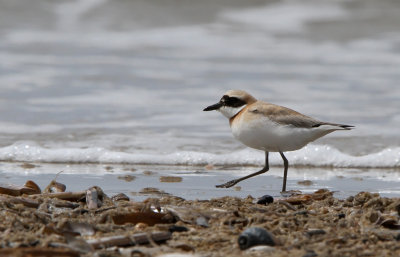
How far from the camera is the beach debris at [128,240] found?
3.85 metres

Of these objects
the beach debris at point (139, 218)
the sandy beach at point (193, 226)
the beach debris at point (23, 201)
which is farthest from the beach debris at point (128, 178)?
the beach debris at point (139, 218)

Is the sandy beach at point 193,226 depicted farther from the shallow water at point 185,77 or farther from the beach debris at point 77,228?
the shallow water at point 185,77

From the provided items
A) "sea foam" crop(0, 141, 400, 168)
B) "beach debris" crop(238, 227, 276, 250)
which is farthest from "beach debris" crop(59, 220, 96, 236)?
"sea foam" crop(0, 141, 400, 168)

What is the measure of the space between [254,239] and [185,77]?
8.84 meters

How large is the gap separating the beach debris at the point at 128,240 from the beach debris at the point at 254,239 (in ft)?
1.37

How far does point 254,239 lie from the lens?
3857 mm

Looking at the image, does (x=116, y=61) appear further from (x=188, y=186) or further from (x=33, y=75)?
(x=188, y=186)

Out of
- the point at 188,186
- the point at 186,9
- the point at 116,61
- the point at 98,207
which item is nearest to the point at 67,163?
the point at 188,186

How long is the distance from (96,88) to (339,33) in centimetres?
546

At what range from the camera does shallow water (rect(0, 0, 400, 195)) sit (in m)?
8.65

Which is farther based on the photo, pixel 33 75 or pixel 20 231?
pixel 33 75

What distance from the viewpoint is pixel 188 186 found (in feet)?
22.5

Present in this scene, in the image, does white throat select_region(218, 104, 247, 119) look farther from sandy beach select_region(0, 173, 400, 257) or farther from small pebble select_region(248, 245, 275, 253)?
small pebble select_region(248, 245, 275, 253)

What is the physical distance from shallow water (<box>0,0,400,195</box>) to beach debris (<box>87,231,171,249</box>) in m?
2.80
